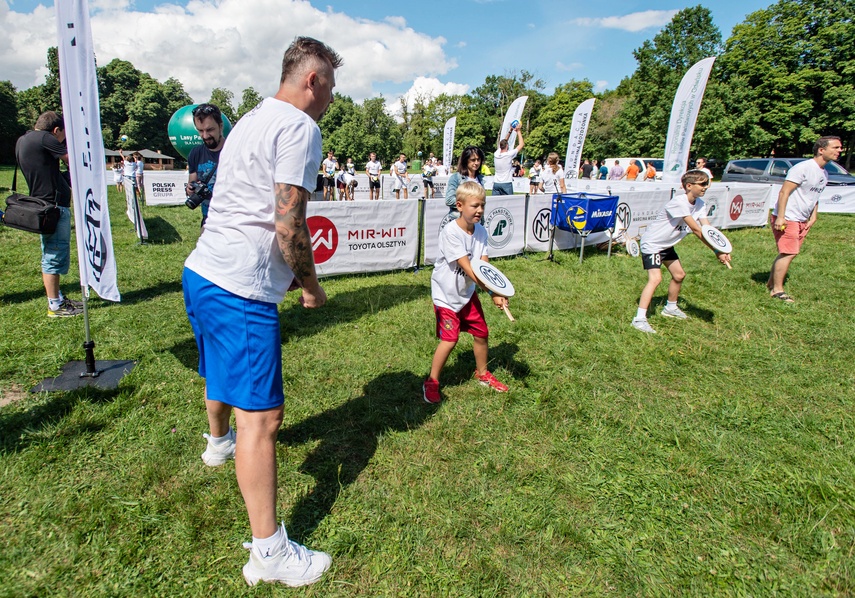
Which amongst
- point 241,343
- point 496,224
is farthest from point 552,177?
point 241,343

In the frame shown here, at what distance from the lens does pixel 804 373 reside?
418cm

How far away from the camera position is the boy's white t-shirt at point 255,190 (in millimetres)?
1812

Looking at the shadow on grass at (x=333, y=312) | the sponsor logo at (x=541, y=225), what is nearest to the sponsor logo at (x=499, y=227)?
the sponsor logo at (x=541, y=225)

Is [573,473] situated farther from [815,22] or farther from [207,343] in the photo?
[815,22]

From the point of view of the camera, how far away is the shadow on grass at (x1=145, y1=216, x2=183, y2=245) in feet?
31.3

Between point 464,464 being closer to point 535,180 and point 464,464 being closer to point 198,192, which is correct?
point 198,192

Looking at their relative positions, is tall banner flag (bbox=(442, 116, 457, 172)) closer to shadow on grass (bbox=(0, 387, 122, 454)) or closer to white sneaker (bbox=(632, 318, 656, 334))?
white sneaker (bbox=(632, 318, 656, 334))

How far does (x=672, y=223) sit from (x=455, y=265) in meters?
3.16

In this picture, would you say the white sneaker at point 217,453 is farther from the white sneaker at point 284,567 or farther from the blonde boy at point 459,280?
the blonde boy at point 459,280

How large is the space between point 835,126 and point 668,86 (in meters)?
12.1

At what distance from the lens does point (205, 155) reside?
467cm

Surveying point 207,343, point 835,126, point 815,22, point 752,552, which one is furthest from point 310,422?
point 815,22

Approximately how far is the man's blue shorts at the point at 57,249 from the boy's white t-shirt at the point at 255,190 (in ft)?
14.4

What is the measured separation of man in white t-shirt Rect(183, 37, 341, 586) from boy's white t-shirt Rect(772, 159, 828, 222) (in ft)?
22.6
